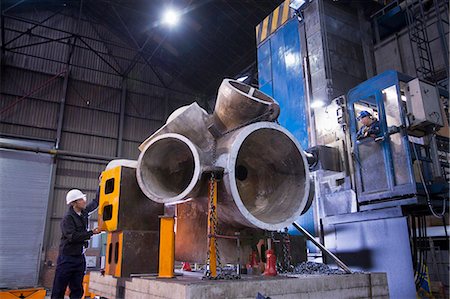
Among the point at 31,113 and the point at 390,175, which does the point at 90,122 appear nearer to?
the point at 31,113

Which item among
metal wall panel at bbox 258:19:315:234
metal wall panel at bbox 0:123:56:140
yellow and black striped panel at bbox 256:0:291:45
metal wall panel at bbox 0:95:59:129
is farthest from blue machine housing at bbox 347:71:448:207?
metal wall panel at bbox 0:95:59:129

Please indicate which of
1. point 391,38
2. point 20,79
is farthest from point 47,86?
point 391,38

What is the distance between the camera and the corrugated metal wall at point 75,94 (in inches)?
539

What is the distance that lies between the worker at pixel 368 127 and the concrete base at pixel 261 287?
2145 mm

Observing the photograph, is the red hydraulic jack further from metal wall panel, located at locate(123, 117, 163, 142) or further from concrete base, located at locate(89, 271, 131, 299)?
metal wall panel, located at locate(123, 117, 163, 142)

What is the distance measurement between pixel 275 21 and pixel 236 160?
5639 mm

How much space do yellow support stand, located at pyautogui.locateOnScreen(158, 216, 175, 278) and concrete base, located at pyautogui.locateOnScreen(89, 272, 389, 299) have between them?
10 centimetres

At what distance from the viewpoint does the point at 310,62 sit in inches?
255

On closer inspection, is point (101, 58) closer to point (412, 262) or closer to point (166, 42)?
point (166, 42)

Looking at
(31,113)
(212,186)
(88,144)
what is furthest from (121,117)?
(212,186)

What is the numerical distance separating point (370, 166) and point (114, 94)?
1342 centimetres

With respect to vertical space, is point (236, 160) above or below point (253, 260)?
above

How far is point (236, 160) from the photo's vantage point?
3.06m

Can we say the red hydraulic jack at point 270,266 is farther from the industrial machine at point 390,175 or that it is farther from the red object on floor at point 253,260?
the industrial machine at point 390,175
